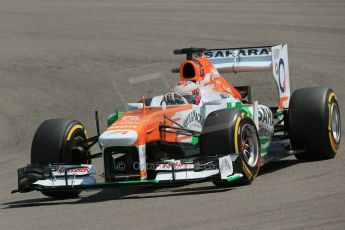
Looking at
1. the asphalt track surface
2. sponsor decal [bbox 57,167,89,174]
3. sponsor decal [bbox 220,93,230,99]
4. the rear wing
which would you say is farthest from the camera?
the rear wing

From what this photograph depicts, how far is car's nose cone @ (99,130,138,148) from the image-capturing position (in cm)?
1150

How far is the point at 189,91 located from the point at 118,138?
1.86 meters

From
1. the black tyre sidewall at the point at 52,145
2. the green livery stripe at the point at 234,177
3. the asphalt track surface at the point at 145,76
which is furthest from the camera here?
the black tyre sidewall at the point at 52,145

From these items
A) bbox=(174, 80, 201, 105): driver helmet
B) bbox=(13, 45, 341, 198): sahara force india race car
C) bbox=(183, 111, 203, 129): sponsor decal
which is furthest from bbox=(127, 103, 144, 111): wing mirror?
bbox=(183, 111, 203, 129): sponsor decal

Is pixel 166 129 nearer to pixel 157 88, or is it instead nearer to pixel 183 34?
pixel 157 88

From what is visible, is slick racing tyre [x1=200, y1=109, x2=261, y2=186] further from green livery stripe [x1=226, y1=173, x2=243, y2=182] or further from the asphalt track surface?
the asphalt track surface

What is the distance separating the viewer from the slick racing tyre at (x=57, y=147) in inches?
492

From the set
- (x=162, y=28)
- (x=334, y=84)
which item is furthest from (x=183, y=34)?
(x=334, y=84)

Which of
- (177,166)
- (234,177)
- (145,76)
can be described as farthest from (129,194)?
(145,76)

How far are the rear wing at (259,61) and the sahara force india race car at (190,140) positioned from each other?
0.04 meters

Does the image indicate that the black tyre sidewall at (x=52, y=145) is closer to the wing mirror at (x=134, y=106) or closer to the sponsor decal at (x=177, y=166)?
the wing mirror at (x=134, y=106)

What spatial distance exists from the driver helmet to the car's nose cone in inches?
63.8

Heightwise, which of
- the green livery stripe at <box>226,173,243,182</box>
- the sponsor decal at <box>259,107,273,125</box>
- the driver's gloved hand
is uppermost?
the driver's gloved hand

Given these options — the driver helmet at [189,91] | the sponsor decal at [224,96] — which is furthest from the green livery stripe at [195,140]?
the sponsor decal at [224,96]
